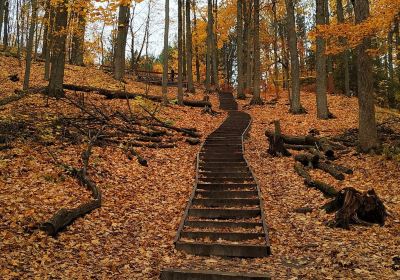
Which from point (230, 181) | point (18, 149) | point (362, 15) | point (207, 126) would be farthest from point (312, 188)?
point (207, 126)

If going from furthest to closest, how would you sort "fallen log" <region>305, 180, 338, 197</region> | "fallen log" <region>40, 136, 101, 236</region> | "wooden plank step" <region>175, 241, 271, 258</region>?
"fallen log" <region>305, 180, 338, 197</region>, "wooden plank step" <region>175, 241, 271, 258</region>, "fallen log" <region>40, 136, 101, 236</region>

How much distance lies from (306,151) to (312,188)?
157 inches

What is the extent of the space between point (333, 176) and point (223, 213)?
13.4 feet

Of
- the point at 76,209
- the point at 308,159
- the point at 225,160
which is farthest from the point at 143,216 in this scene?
the point at 308,159

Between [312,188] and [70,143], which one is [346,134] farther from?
[70,143]

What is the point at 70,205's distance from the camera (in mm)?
8234

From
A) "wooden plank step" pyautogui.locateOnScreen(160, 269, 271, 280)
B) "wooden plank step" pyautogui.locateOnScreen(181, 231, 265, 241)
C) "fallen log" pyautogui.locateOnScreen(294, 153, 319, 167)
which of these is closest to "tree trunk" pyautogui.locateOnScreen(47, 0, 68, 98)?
"fallen log" pyautogui.locateOnScreen(294, 153, 319, 167)

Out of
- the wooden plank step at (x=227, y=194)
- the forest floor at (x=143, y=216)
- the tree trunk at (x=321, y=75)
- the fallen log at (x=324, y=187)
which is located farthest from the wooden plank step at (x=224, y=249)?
the tree trunk at (x=321, y=75)

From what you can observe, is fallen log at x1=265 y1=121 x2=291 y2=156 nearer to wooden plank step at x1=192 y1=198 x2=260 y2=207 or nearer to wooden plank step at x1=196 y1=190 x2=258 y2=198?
wooden plank step at x1=196 y1=190 x2=258 y2=198

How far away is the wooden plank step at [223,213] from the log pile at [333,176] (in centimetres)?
182

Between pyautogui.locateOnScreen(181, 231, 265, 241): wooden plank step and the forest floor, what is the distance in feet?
1.08

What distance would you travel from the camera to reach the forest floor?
6.21 m

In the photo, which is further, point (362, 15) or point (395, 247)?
point (362, 15)

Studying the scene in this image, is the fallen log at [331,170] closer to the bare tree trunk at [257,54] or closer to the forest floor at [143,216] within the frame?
the forest floor at [143,216]
